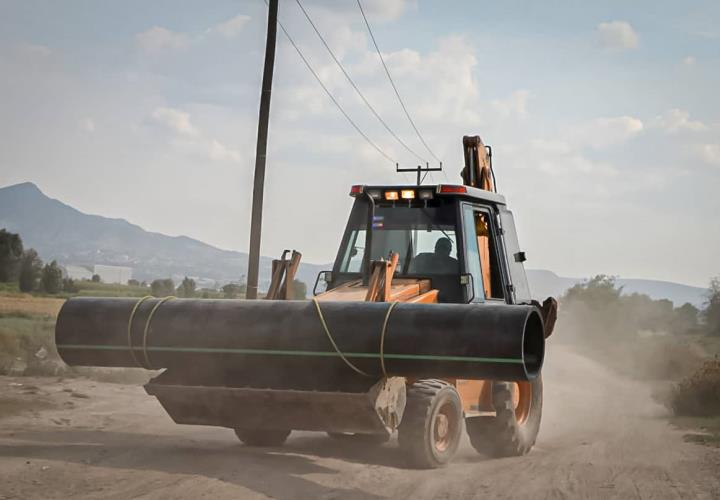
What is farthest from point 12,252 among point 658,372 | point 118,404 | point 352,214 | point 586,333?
point 352,214

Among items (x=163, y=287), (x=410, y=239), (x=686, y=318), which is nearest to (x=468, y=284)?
(x=410, y=239)

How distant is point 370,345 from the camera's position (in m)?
9.68

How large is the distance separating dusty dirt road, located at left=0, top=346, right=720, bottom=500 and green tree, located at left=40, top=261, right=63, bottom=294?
61878mm

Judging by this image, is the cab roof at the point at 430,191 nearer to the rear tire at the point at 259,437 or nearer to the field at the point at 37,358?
the rear tire at the point at 259,437

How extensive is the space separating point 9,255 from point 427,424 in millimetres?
79058

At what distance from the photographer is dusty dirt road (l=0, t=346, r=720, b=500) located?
897cm

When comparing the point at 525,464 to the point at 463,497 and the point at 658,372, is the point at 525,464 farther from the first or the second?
the point at 658,372

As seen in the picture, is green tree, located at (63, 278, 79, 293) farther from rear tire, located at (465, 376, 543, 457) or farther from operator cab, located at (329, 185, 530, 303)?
rear tire, located at (465, 376, 543, 457)

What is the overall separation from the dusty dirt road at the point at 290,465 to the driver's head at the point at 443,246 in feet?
7.91

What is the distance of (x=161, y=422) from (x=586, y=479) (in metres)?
6.80

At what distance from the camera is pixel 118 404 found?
1681 centimetres

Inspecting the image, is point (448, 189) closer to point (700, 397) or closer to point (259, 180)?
point (259, 180)

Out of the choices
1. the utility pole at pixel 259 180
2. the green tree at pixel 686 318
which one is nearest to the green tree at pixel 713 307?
the green tree at pixel 686 318

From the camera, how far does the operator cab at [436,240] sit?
1176 centimetres
